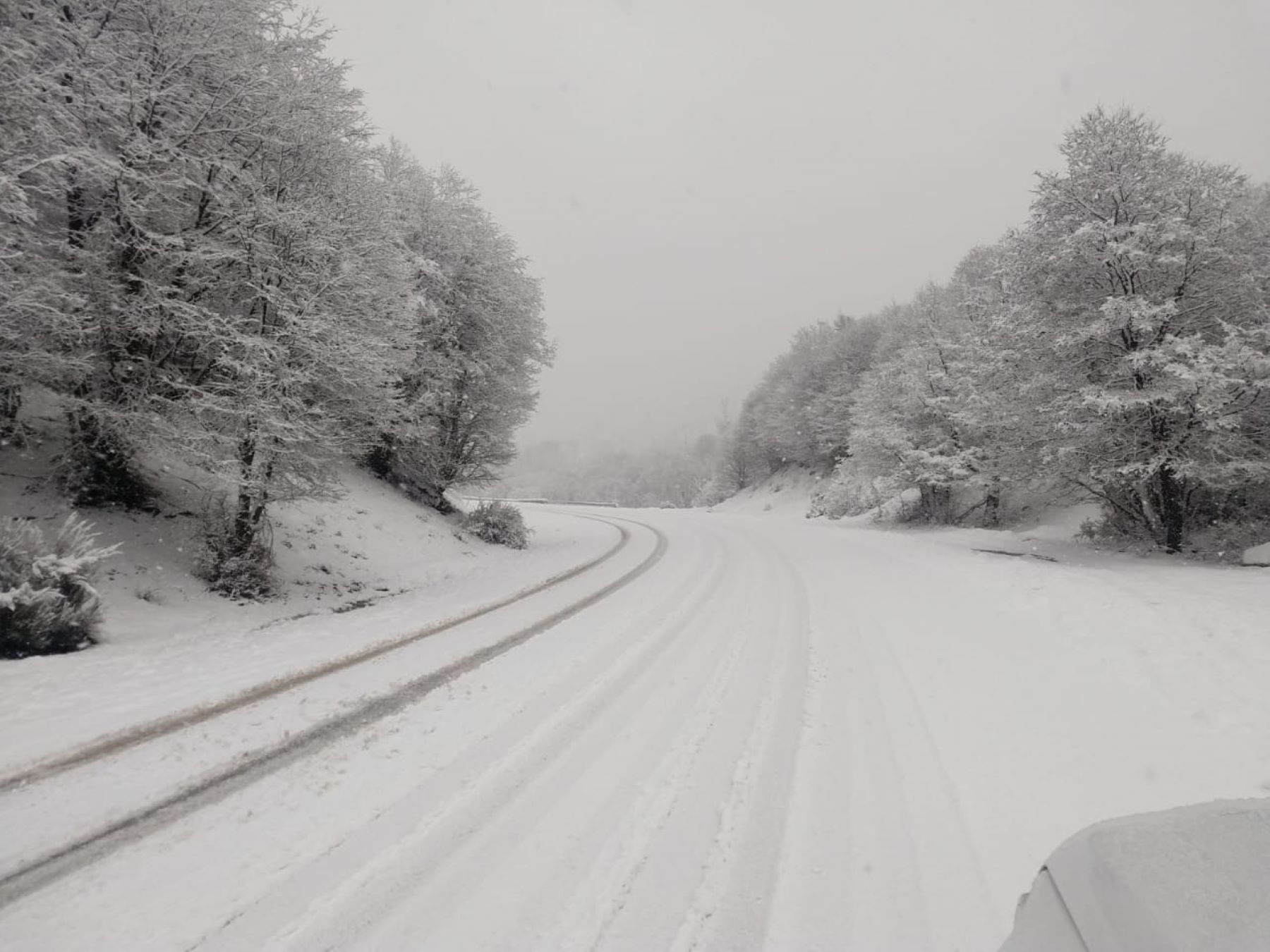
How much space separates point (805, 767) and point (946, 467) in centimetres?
1961

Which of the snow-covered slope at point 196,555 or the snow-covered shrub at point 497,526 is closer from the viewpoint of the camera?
the snow-covered slope at point 196,555

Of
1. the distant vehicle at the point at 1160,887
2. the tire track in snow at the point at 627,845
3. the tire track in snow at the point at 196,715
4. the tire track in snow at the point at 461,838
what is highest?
the distant vehicle at the point at 1160,887

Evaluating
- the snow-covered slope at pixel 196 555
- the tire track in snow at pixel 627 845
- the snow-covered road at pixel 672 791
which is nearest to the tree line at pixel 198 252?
the snow-covered slope at pixel 196 555

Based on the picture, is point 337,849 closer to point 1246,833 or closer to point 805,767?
point 805,767

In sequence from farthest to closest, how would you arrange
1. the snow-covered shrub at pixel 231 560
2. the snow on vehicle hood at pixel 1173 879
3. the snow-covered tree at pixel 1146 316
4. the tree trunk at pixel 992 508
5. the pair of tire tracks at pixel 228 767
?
the tree trunk at pixel 992 508 → the snow-covered tree at pixel 1146 316 → the snow-covered shrub at pixel 231 560 → the pair of tire tracks at pixel 228 767 → the snow on vehicle hood at pixel 1173 879

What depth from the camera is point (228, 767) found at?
3631mm

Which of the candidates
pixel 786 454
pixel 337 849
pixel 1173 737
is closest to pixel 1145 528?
pixel 1173 737

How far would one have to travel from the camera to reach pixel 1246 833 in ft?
5.23

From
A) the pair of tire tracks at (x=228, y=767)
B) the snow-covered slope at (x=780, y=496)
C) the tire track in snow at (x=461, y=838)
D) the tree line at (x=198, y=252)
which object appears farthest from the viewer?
the snow-covered slope at (x=780, y=496)

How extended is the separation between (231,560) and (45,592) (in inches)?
104

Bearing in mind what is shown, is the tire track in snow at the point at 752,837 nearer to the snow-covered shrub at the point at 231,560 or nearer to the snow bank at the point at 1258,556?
the snow-covered shrub at the point at 231,560

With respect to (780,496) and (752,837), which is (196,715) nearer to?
(752,837)

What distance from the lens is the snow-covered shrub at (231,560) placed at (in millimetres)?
8023

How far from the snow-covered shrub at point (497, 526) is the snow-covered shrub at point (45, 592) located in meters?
10.5
